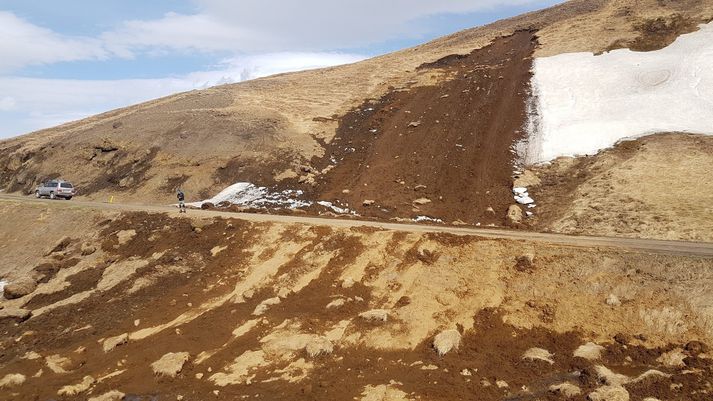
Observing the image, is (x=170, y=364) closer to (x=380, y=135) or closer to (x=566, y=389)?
(x=566, y=389)

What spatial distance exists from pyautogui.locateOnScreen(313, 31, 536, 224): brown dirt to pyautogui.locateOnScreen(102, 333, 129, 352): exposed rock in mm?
13240

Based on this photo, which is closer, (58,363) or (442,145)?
(58,363)

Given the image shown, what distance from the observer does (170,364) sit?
14.6 metres

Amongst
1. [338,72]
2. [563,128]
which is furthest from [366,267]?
[338,72]

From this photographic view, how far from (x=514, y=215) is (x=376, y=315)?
10471 mm

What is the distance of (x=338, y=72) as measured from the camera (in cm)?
5128

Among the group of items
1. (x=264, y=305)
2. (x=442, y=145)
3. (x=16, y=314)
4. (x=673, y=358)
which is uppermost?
(x=442, y=145)

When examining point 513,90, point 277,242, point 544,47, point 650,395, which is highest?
point 544,47

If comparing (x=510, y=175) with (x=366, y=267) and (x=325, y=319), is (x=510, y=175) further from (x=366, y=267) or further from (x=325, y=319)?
(x=325, y=319)

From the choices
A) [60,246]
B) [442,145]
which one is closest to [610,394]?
[442,145]

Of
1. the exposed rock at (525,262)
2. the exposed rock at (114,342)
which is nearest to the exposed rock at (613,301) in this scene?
the exposed rock at (525,262)

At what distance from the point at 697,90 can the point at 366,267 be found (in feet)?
81.0

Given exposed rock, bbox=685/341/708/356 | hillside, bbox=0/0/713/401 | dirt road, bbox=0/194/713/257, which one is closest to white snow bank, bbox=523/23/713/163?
hillside, bbox=0/0/713/401

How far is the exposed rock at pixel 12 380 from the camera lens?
14.8 meters
